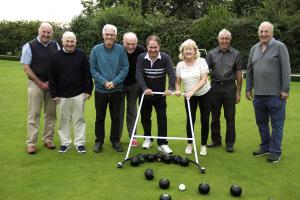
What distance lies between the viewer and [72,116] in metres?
6.53

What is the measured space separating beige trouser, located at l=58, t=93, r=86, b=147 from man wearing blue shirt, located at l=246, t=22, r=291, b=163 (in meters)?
2.68

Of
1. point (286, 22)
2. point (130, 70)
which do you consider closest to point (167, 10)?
point (286, 22)

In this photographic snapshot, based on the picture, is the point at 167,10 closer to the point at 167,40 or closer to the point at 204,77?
the point at 167,40

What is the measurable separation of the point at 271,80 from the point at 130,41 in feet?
7.24

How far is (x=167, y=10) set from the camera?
4050 centimetres

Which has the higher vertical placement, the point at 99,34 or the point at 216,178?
the point at 99,34

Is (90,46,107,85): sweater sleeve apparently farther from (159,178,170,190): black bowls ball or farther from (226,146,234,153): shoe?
(226,146,234,153): shoe

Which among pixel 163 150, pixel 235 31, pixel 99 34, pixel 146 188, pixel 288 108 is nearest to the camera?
pixel 146 188

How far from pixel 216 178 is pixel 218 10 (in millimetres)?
16899

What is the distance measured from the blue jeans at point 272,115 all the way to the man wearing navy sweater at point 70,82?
2622mm

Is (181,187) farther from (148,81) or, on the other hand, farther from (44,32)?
(44,32)

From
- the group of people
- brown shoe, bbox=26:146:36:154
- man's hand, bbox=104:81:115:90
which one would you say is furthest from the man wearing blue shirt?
brown shoe, bbox=26:146:36:154

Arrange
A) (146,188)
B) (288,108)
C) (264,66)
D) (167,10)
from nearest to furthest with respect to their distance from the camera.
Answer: (146,188)
(264,66)
(288,108)
(167,10)

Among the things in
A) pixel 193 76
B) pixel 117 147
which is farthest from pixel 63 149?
pixel 193 76
